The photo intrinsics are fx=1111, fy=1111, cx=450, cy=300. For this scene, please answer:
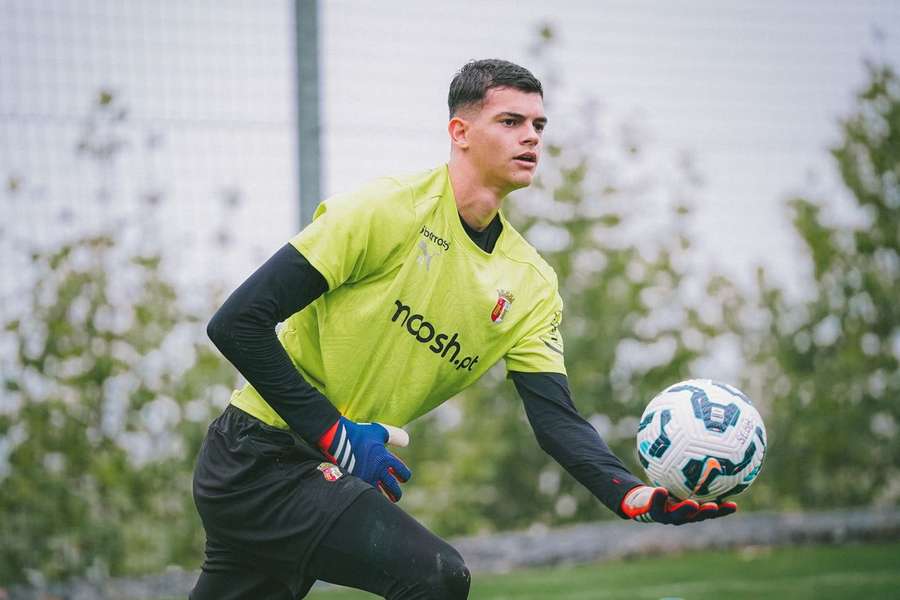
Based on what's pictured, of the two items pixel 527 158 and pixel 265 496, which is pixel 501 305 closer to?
pixel 527 158

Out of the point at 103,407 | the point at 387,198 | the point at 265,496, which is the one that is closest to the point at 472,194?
the point at 387,198

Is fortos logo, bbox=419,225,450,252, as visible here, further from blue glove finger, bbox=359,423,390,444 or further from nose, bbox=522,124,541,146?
blue glove finger, bbox=359,423,390,444

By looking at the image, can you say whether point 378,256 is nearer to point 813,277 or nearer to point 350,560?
point 350,560

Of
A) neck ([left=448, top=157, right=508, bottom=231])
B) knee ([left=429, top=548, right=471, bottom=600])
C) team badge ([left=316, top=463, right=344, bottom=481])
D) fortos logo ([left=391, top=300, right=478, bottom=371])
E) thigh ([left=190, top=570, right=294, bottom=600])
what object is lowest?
thigh ([left=190, top=570, right=294, bottom=600])

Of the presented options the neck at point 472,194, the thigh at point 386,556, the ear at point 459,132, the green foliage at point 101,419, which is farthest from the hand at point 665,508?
the green foliage at point 101,419

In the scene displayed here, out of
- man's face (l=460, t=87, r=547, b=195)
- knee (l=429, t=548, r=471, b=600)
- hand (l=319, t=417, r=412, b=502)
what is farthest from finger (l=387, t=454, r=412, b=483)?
man's face (l=460, t=87, r=547, b=195)

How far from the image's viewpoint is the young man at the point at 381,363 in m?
2.96

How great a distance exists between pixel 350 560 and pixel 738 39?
251 inches

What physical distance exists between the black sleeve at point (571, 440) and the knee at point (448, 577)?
513 millimetres

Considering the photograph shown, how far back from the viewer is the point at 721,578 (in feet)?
22.6

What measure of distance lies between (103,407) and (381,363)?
3.79 m

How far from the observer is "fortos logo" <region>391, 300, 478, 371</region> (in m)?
3.25

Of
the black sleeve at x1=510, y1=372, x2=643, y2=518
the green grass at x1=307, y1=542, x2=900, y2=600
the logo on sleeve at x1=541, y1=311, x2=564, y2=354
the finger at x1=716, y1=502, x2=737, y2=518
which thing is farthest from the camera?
the green grass at x1=307, y1=542, x2=900, y2=600

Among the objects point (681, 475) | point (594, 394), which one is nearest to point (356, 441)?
point (681, 475)
